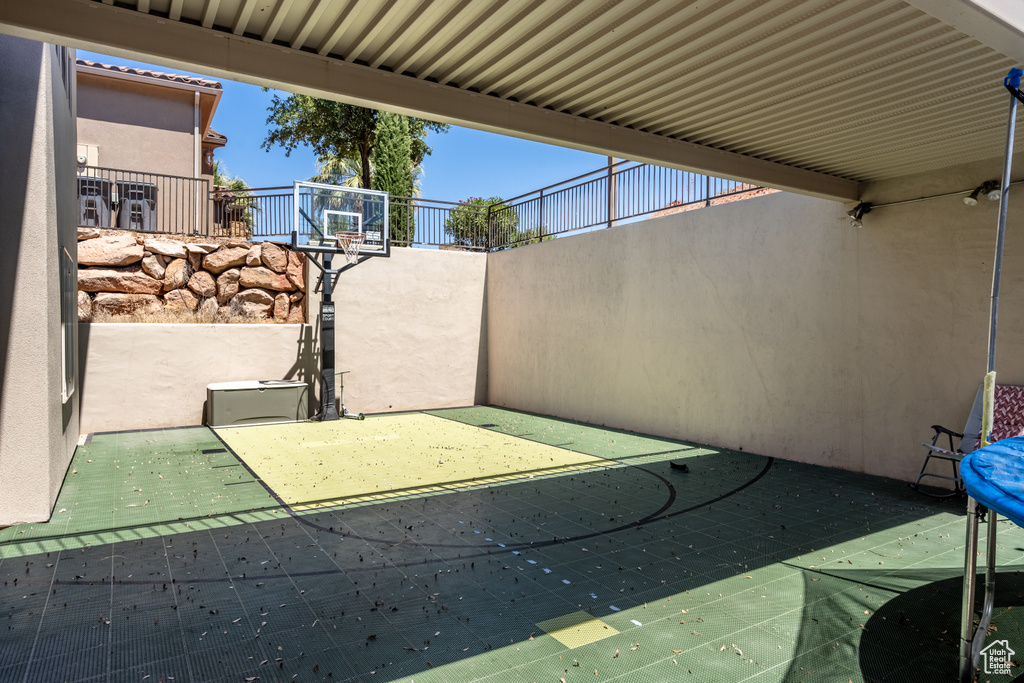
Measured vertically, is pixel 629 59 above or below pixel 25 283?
above

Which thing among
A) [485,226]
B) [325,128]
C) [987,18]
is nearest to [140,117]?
[325,128]

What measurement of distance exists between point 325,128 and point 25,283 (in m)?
17.0

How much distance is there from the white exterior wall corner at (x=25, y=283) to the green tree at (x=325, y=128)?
15.3 m

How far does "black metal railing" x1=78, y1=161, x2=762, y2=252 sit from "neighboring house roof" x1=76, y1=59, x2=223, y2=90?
2.79 m

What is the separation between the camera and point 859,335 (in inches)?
252

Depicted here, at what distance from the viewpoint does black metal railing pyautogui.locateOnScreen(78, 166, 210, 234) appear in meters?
10.8

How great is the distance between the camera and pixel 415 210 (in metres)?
12.0

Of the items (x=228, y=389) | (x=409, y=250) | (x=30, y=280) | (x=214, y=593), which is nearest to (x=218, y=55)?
(x=30, y=280)

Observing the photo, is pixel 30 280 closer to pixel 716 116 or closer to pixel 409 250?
pixel 716 116

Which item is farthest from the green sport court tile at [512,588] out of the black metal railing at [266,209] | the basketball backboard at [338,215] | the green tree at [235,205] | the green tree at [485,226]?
the green tree at [485,226]

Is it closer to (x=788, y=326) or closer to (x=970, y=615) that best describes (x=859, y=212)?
(x=788, y=326)

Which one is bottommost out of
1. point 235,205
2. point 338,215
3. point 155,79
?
point 338,215

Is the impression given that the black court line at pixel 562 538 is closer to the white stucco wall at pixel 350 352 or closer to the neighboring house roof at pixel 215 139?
the white stucco wall at pixel 350 352

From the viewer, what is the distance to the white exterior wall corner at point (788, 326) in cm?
568
